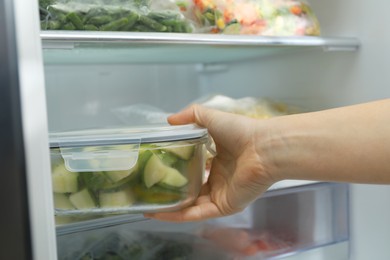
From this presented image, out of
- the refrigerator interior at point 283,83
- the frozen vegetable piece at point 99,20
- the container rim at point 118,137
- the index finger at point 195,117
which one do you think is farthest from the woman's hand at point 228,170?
the refrigerator interior at point 283,83

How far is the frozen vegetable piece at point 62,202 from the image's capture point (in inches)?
24.2

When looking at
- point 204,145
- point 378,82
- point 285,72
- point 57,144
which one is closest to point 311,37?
point 378,82

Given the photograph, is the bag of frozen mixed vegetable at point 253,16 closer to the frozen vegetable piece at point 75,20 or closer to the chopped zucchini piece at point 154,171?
the frozen vegetable piece at point 75,20

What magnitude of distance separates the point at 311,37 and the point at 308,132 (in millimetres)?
328

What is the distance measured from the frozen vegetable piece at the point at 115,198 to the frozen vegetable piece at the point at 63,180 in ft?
0.14

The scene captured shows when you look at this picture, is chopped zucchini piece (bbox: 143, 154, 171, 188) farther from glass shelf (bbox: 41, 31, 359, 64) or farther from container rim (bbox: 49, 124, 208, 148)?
glass shelf (bbox: 41, 31, 359, 64)

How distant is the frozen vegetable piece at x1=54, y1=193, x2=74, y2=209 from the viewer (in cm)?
62

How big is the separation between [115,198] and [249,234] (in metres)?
0.49

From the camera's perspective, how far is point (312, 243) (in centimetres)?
102

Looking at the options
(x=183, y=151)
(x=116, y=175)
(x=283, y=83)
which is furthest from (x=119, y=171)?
(x=283, y=83)

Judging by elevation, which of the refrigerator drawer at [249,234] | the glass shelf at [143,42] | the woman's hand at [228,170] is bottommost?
the refrigerator drawer at [249,234]

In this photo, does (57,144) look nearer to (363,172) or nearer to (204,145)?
(204,145)

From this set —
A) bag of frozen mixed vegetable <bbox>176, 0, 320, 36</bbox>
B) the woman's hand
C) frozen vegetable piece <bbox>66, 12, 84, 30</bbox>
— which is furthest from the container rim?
bag of frozen mixed vegetable <bbox>176, 0, 320, 36</bbox>

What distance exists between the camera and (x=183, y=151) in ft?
2.20
